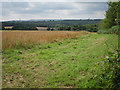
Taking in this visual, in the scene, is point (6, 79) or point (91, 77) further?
point (6, 79)

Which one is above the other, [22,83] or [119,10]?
[119,10]

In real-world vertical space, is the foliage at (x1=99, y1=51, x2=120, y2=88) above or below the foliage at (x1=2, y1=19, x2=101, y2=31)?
below

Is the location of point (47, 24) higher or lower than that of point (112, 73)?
higher

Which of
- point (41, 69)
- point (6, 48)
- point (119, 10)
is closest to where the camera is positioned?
point (119, 10)

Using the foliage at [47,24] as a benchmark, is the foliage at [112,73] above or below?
below

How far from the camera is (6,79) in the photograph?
413 centimetres

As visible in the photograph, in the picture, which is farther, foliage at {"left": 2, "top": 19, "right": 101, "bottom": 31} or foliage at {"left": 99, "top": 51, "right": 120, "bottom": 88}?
foliage at {"left": 2, "top": 19, "right": 101, "bottom": 31}

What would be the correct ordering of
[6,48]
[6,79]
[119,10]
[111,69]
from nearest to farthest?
[111,69] < [119,10] < [6,79] < [6,48]

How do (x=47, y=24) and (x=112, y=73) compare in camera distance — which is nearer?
(x=112, y=73)

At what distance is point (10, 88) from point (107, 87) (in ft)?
9.07

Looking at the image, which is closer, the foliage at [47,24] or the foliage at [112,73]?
the foliage at [112,73]

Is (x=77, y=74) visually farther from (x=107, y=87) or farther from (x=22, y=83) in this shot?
(x=22, y=83)

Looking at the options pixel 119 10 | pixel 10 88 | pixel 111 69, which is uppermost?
pixel 119 10

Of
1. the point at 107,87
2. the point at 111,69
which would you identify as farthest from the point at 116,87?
the point at 111,69
